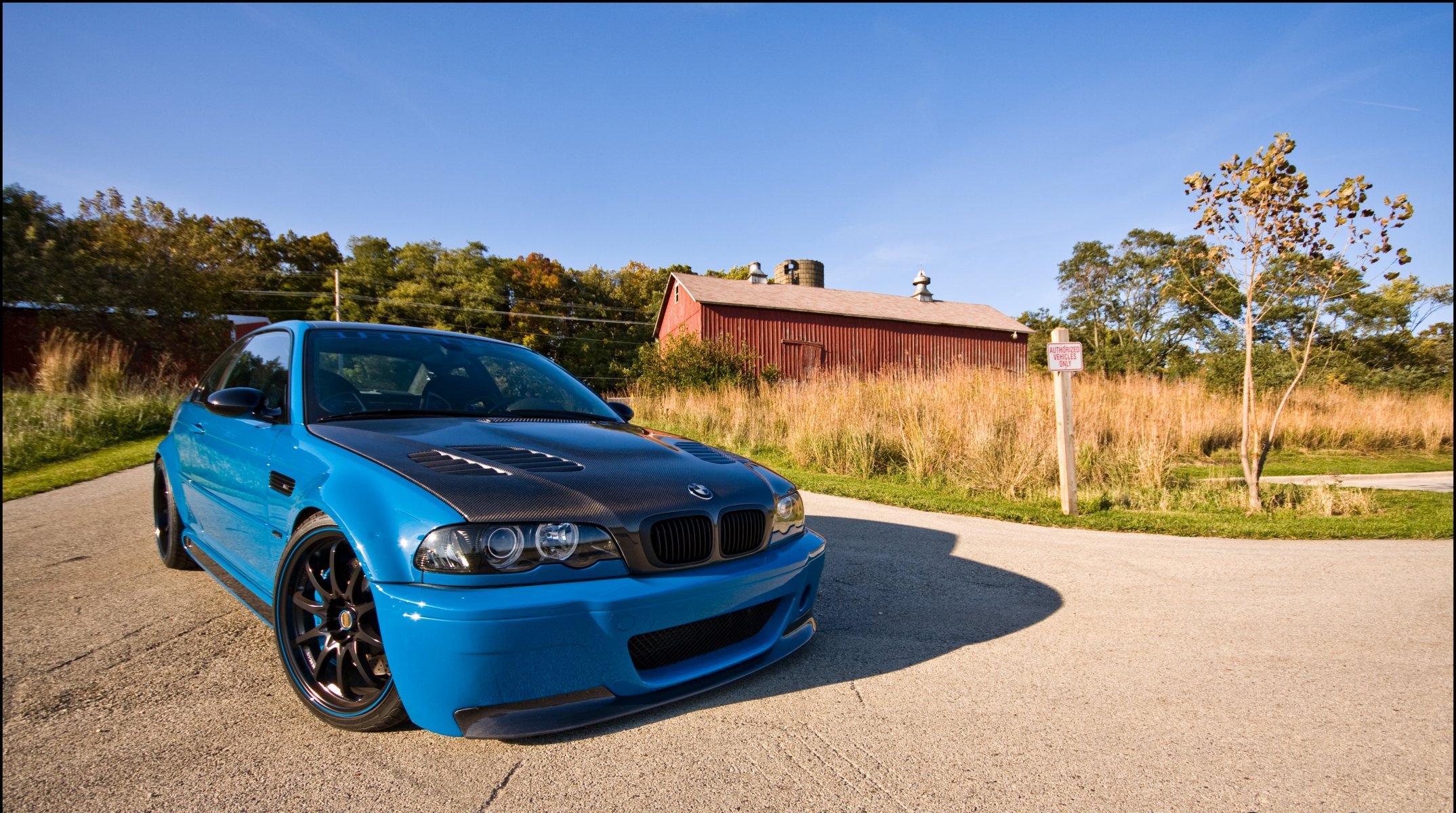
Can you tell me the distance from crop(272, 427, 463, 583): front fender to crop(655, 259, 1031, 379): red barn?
24.8m

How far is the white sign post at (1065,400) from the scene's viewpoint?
638 centimetres

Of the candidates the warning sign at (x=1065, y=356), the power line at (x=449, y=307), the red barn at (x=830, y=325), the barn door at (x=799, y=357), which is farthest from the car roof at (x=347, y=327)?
the power line at (x=449, y=307)

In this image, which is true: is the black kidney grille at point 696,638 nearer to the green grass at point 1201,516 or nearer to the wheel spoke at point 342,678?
the wheel spoke at point 342,678

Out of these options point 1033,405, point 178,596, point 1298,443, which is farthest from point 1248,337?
point 1298,443

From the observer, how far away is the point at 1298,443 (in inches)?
608

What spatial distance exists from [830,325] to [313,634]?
2979 centimetres

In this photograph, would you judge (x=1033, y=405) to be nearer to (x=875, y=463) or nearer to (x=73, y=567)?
(x=875, y=463)

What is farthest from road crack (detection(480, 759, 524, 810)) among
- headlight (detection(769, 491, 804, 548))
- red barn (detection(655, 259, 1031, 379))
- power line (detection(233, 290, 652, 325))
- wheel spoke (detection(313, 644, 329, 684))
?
power line (detection(233, 290, 652, 325))

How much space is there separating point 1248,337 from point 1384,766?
6.19 m

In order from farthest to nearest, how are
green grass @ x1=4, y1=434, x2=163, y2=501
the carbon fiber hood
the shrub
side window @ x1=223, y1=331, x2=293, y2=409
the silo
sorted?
the silo < the shrub < green grass @ x1=4, y1=434, x2=163, y2=501 < side window @ x1=223, y1=331, x2=293, y2=409 < the carbon fiber hood

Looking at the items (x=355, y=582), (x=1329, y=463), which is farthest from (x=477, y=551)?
(x=1329, y=463)

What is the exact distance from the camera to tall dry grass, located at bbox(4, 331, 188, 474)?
9.79m

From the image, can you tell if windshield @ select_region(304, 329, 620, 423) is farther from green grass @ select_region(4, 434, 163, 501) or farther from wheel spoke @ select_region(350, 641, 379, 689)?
green grass @ select_region(4, 434, 163, 501)

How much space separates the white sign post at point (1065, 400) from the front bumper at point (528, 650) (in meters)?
5.49
